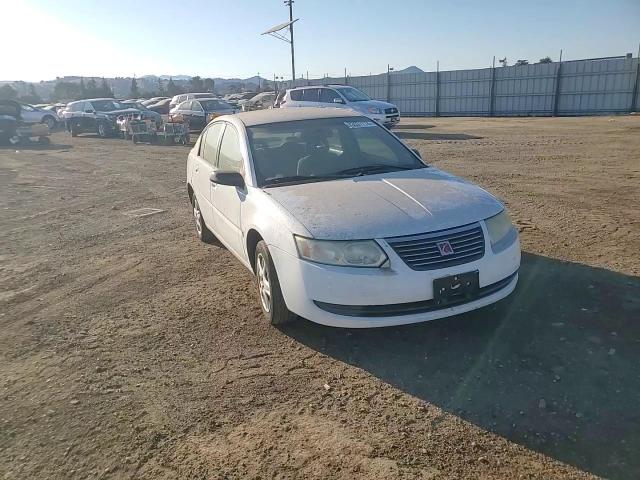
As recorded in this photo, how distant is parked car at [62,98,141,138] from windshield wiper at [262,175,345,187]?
22.4 meters

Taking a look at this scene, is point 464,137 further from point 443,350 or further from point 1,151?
point 1,151

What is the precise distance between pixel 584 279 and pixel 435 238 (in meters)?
2.04

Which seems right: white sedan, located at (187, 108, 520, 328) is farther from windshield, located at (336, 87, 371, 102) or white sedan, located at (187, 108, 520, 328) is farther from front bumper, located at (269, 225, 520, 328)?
windshield, located at (336, 87, 371, 102)

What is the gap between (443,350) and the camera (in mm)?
3662

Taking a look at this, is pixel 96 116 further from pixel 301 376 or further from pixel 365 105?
pixel 301 376

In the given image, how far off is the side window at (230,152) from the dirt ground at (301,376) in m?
1.13

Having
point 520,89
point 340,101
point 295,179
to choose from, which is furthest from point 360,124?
point 520,89

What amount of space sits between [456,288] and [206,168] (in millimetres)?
3490

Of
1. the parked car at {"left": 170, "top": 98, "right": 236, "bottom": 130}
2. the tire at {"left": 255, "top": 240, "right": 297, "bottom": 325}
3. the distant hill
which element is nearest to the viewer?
the tire at {"left": 255, "top": 240, "right": 297, "bottom": 325}

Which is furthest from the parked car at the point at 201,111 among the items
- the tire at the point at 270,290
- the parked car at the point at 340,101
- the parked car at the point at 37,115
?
the tire at the point at 270,290

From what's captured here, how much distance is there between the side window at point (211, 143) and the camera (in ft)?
18.9

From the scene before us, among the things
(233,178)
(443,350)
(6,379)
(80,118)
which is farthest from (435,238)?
(80,118)

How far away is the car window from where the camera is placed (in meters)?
5.77

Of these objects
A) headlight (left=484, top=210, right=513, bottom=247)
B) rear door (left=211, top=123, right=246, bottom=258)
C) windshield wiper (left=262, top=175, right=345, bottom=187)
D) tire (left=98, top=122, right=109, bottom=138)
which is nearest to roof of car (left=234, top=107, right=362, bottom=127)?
rear door (left=211, top=123, right=246, bottom=258)
